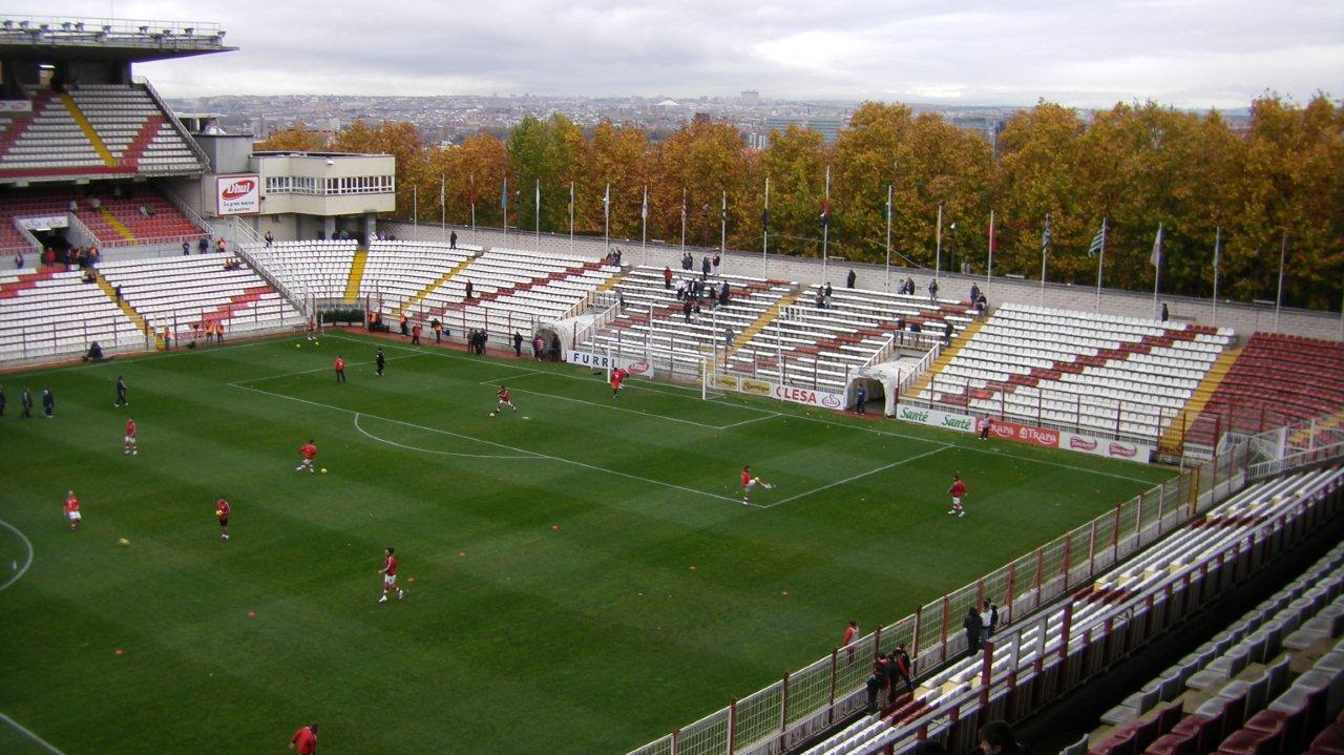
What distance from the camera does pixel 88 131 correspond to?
219 feet

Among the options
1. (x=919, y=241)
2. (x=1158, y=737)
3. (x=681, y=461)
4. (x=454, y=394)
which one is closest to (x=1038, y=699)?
(x=1158, y=737)

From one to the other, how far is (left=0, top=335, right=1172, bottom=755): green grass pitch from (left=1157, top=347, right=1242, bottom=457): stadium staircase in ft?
5.89

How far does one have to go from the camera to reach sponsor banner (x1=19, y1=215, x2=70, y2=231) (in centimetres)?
6328

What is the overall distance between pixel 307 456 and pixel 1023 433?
73.8 feet

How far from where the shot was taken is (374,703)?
23328 millimetres

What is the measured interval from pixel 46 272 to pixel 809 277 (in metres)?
34.3

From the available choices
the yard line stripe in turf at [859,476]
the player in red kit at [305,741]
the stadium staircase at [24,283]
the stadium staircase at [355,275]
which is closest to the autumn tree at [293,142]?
the stadium staircase at [355,275]

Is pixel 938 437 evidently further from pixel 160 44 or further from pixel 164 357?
pixel 160 44

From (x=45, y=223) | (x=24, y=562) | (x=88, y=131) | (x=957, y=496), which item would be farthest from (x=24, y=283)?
(x=957, y=496)

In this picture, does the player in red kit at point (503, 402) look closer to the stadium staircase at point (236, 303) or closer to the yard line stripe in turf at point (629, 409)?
the yard line stripe in turf at point (629, 409)

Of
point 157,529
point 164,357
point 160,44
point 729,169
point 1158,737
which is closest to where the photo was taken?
point 1158,737

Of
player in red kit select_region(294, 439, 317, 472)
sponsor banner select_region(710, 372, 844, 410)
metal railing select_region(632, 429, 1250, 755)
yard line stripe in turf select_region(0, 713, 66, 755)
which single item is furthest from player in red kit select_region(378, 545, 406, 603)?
sponsor banner select_region(710, 372, 844, 410)

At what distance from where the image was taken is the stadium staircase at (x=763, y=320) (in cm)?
5538

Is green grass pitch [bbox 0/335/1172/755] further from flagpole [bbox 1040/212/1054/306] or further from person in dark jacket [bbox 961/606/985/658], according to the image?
flagpole [bbox 1040/212/1054/306]
